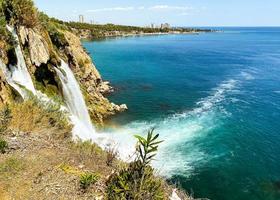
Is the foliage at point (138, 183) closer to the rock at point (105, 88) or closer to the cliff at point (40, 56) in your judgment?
the cliff at point (40, 56)

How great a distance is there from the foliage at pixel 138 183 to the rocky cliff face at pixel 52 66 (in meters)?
12.3

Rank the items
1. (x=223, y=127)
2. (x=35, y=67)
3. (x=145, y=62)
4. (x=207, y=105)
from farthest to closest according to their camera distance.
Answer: (x=145, y=62) → (x=207, y=105) → (x=223, y=127) → (x=35, y=67)

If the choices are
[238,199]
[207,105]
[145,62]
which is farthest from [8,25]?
[145,62]

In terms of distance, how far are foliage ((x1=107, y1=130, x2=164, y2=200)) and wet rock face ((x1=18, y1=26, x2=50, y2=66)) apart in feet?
68.6

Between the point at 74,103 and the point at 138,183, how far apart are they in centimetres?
2324

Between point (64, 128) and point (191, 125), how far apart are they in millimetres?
21601

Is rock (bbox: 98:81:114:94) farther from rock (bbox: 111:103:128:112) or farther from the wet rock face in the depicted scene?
the wet rock face

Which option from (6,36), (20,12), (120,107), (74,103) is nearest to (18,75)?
(6,36)

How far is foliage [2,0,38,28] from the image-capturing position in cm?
2777

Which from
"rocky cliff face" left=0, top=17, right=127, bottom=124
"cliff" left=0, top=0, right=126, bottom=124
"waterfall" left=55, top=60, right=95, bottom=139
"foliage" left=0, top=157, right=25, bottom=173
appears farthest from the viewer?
"waterfall" left=55, top=60, right=95, bottom=139

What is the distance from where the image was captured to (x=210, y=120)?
41.2m

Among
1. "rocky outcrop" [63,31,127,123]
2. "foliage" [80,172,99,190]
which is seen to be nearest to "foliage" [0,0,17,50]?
"rocky outcrop" [63,31,127,123]

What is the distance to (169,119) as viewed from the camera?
4153cm

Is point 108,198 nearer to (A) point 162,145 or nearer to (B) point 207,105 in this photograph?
(A) point 162,145
